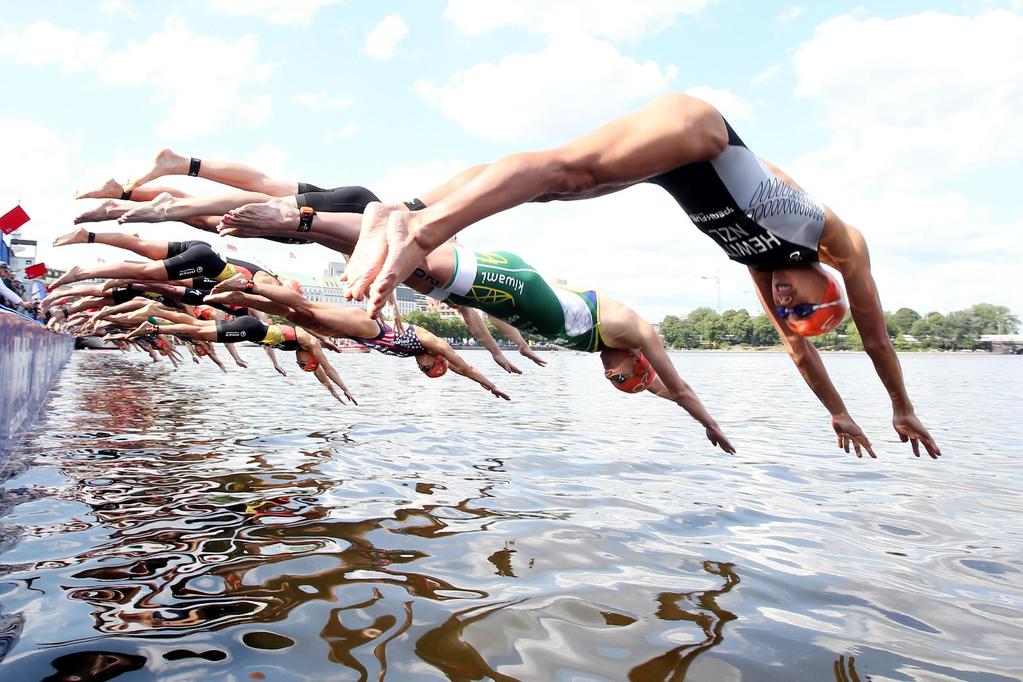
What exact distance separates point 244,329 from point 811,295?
9408mm

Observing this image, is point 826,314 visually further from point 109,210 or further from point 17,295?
point 17,295

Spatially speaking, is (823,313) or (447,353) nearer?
(823,313)

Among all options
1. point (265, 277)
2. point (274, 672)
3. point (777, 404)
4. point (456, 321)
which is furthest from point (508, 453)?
point (456, 321)

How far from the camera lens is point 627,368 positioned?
655cm

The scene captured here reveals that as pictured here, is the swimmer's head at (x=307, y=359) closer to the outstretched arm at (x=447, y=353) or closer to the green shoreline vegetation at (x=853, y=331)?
the outstretched arm at (x=447, y=353)

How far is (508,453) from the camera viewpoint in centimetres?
995

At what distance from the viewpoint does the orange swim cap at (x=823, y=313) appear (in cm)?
491

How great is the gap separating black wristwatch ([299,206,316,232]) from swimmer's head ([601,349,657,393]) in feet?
11.1

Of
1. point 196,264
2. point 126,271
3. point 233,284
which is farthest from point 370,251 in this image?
point 126,271

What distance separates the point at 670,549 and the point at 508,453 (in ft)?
16.1

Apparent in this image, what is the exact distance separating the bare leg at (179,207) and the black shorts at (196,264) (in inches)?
176

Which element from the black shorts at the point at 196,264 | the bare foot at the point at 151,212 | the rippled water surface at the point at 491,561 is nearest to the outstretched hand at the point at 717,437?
the rippled water surface at the point at 491,561

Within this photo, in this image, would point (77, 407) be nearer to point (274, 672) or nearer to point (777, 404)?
point (274, 672)

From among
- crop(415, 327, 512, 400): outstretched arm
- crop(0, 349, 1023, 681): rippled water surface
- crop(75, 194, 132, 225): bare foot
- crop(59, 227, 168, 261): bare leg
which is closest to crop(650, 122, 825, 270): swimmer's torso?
crop(0, 349, 1023, 681): rippled water surface
